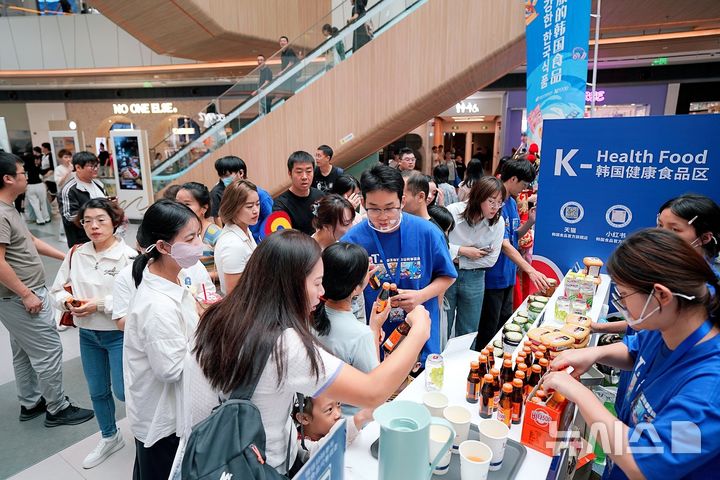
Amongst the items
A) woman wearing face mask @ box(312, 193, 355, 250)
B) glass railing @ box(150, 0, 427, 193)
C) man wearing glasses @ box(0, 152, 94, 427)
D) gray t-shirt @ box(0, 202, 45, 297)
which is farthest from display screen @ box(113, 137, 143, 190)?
woman wearing face mask @ box(312, 193, 355, 250)

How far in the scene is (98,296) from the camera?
255 centimetres

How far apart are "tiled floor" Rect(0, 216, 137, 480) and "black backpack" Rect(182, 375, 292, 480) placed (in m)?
2.00

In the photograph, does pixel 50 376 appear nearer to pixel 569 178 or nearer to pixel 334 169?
pixel 334 169

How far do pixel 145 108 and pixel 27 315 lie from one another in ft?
51.0

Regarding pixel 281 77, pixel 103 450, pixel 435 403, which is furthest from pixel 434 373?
pixel 281 77

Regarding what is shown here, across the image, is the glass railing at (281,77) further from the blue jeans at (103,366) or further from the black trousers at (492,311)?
the blue jeans at (103,366)

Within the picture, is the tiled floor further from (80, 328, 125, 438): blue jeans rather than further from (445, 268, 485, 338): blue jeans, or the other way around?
(445, 268, 485, 338): blue jeans

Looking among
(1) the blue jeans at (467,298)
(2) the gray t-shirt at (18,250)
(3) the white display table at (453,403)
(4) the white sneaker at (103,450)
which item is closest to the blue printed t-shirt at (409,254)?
(3) the white display table at (453,403)

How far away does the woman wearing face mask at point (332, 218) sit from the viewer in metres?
2.71

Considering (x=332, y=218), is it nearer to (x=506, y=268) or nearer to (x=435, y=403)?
(x=435, y=403)

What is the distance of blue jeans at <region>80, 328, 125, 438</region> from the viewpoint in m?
2.54

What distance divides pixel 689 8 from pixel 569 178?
6828mm

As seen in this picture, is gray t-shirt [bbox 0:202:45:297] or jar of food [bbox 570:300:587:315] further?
gray t-shirt [bbox 0:202:45:297]

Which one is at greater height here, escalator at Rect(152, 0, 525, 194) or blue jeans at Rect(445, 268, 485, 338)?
escalator at Rect(152, 0, 525, 194)
